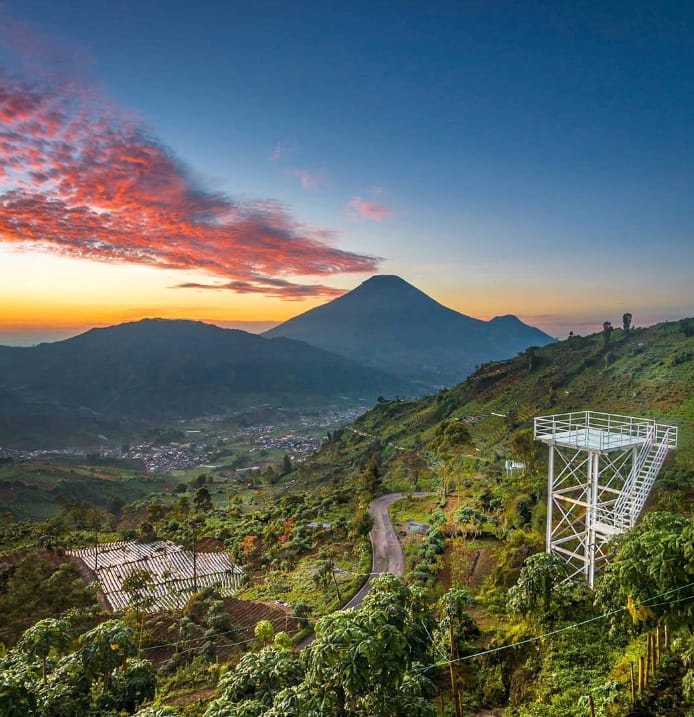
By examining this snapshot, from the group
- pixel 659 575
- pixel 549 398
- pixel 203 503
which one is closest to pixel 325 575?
pixel 659 575

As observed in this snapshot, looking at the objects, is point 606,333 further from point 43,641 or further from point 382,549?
point 43,641

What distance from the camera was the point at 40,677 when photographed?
7.62 metres

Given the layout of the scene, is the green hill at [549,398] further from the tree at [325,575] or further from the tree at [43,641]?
the tree at [43,641]

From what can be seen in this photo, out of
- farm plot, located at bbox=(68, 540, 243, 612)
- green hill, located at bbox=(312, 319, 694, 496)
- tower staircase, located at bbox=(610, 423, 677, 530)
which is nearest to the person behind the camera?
tower staircase, located at bbox=(610, 423, 677, 530)

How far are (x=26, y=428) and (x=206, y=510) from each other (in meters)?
116

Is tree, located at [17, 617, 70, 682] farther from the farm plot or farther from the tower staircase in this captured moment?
the tower staircase

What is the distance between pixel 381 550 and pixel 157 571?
1478 centimetres

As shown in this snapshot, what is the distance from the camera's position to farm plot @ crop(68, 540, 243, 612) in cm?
2331

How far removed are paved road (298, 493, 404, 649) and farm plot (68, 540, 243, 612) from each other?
754 cm

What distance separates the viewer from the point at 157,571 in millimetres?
28391

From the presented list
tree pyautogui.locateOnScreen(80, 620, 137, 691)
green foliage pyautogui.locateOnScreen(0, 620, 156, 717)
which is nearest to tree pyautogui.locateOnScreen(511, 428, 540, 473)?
green foliage pyautogui.locateOnScreen(0, 620, 156, 717)

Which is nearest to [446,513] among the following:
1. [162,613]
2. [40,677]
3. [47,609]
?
[162,613]

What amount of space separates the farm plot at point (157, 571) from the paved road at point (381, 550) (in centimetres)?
754

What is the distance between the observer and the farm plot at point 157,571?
23312 millimetres
